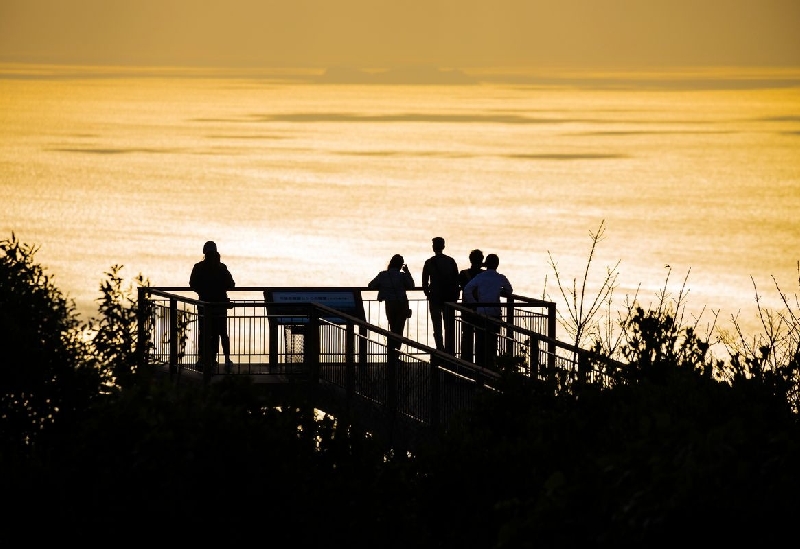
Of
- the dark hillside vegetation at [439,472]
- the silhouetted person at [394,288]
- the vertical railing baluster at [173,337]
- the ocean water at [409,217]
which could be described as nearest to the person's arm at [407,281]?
the silhouetted person at [394,288]

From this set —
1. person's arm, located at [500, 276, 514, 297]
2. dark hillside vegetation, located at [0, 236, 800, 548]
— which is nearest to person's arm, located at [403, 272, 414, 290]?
person's arm, located at [500, 276, 514, 297]

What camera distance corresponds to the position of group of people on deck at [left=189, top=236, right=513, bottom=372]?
19297 millimetres

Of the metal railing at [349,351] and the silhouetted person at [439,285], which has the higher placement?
the silhouetted person at [439,285]

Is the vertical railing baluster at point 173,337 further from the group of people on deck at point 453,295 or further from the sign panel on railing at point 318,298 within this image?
the group of people on deck at point 453,295

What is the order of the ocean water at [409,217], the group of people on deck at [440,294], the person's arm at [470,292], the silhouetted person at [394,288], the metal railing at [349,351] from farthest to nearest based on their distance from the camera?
the ocean water at [409,217] → the silhouetted person at [394,288] → the person's arm at [470,292] → the group of people on deck at [440,294] → the metal railing at [349,351]

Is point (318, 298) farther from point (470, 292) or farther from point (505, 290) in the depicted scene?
point (505, 290)

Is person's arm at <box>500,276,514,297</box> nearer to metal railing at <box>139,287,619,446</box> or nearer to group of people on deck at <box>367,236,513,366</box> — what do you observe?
group of people on deck at <box>367,236,513,366</box>

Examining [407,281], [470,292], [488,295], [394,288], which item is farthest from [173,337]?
[488,295]

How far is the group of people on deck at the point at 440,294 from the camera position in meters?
19.3

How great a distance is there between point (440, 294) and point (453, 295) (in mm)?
186

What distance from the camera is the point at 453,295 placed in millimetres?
20594

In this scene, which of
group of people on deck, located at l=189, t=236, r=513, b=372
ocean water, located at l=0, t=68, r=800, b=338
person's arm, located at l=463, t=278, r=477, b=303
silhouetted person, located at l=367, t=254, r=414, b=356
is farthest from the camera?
ocean water, located at l=0, t=68, r=800, b=338

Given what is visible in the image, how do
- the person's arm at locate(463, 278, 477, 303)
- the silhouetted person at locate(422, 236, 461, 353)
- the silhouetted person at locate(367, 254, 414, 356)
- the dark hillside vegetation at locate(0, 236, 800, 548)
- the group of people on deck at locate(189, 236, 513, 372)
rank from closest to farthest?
1. the dark hillside vegetation at locate(0, 236, 800, 548)
2. the group of people on deck at locate(189, 236, 513, 372)
3. the person's arm at locate(463, 278, 477, 303)
4. the silhouetted person at locate(422, 236, 461, 353)
5. the silhouetted person at locate(367, 254, 414, 356)

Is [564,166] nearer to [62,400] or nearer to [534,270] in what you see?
[534,270]
